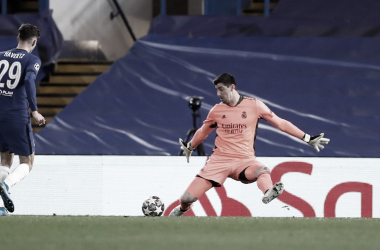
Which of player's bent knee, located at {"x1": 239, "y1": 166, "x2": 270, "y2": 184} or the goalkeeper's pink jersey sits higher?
the goalkeeper's pink jersey

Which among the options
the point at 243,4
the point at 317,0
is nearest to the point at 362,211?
the point at 317,0

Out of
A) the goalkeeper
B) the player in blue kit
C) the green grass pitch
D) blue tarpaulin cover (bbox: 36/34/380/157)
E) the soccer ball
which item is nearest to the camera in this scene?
the green grass pitch

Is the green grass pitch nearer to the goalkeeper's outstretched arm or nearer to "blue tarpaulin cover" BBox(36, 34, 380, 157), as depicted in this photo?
the goalkeeper's outstretched arm

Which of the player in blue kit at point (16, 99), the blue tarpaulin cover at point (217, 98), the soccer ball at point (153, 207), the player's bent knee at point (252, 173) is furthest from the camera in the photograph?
the blue tarpaulin cover at point (217, 98)

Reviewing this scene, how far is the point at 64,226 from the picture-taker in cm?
538

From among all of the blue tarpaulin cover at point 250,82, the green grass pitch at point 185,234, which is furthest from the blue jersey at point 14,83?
the blue tarpaulin cover at point 250,82

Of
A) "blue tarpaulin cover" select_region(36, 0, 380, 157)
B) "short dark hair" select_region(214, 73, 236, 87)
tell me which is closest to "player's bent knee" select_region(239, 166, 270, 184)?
"short dark hair" select_region(214, 73, 236, 87)

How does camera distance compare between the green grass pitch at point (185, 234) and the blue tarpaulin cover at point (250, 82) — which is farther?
the blue tarpaulin cover at point (250, 82)

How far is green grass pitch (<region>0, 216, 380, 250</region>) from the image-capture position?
13.7 ft

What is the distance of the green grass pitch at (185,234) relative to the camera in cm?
417

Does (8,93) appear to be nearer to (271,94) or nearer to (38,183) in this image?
(38,183)

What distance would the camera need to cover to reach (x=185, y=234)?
4.82 m

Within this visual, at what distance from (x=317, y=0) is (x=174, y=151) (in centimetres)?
348

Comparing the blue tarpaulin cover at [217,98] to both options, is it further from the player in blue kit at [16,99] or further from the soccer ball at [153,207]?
the player in blue kit at [16,99]
